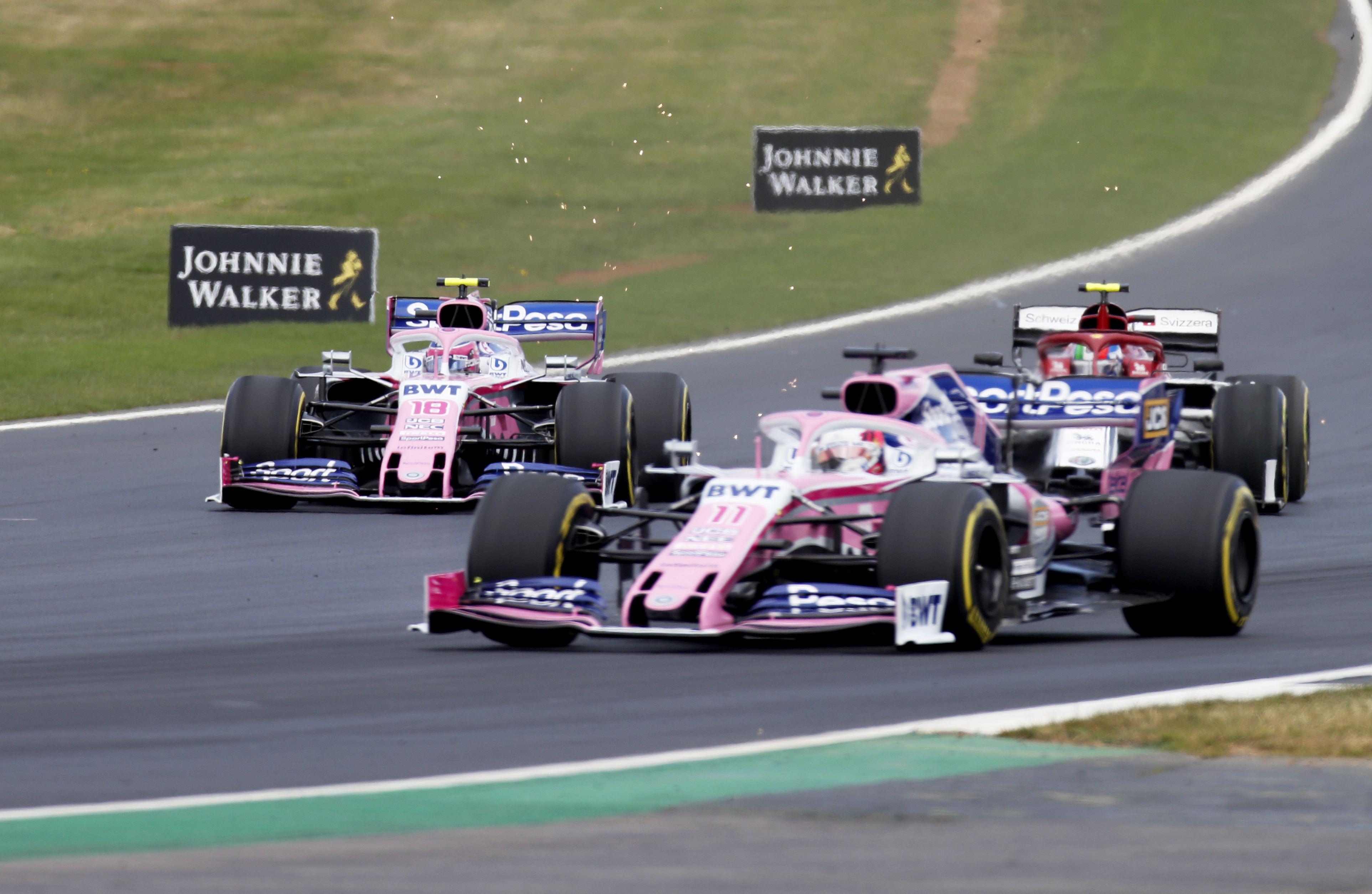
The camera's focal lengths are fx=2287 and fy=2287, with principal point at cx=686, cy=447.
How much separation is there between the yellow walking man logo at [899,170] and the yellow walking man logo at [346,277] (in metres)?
12.7

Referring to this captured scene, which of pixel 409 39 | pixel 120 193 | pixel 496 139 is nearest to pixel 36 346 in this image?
pixel 120 193

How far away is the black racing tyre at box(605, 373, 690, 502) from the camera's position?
18.5 m

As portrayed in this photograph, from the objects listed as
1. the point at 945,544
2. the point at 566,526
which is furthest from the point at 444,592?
the point at 945,544

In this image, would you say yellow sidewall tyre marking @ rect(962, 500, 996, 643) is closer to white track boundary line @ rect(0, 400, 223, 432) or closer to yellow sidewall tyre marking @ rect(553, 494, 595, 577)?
yellow sidewall tyre marking @ rect(553, 494, 595, 577)

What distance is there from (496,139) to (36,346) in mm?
16328

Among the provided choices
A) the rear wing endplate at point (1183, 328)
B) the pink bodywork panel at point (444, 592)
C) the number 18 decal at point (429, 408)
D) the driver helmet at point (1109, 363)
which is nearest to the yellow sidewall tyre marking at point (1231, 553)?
the pink bodywork panel at point (444, 592)

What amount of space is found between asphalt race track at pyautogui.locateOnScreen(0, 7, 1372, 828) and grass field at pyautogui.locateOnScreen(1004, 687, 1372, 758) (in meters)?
0.56

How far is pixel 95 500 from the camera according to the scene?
1809 cm

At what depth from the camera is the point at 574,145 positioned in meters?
44.7

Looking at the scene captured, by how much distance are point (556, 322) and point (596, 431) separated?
10.3 ft

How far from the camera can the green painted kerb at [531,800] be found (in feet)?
21.6

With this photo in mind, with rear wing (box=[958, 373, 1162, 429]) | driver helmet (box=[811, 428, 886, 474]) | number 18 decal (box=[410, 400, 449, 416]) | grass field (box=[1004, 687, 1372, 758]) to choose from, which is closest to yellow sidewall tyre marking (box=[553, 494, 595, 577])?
driver helmet (box=[811, 428, 886, 474])

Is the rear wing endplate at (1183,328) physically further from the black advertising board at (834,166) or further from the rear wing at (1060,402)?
the black advertising board at (834,166)

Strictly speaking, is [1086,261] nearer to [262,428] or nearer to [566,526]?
[262,428]
